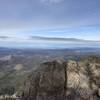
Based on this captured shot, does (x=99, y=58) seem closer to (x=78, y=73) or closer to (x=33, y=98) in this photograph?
(x=78, y=73)

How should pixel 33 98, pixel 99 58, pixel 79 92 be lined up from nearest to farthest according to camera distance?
pixel 79 92, pixel 33 98, pixel 99 58

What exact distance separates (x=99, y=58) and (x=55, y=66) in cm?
1063

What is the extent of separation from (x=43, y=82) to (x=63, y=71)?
16.2ft

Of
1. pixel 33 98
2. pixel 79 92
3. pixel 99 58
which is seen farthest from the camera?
pixel 99 58

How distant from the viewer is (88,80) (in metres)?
46.1

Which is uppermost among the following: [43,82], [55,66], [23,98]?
[55,66]

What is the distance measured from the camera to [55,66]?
4934 centimetres

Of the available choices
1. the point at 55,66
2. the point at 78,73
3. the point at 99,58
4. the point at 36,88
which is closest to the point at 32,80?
the point at 36,88

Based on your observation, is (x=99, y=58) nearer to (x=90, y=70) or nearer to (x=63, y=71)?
(x=90, y=70)

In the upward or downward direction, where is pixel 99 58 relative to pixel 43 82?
upward

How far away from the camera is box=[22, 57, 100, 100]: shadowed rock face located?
4412 cm

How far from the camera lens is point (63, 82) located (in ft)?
153

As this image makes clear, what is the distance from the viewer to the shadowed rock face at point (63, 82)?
44.1 meters

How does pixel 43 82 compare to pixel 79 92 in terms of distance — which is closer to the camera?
pixel 79 92
